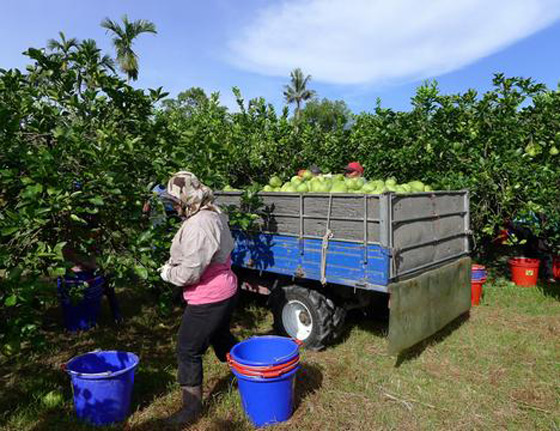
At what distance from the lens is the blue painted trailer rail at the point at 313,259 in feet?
14.1

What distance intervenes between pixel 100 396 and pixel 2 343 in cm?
93

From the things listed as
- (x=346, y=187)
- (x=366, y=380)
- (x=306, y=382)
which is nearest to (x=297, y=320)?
(x=306, y=382)

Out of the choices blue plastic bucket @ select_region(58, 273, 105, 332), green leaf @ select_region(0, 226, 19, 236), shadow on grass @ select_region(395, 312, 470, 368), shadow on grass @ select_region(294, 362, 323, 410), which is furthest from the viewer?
blue plastic bucket @ select_region(58, 273, 105, 332)

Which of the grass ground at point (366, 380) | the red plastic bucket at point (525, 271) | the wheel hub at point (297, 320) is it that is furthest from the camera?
the red plastic bucket at point (525, 271)

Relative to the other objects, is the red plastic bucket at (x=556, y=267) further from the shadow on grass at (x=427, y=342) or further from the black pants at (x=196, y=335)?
the black pants at (x=196, y=335)

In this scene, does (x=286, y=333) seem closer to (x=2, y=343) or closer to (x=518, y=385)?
(x=518, y=385)

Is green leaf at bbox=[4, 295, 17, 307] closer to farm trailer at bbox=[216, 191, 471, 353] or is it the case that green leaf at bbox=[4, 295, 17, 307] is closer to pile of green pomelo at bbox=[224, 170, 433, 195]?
farm trailer at bbox=[216, 191, 471, 353]

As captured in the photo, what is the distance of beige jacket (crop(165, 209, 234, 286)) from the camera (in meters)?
3.26

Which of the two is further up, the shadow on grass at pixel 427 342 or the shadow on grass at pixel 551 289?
the shadow on grass at pixel 551 289

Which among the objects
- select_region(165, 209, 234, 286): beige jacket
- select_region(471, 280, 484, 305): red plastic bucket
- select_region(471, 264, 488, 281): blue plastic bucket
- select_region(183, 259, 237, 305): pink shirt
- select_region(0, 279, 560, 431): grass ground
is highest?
select_region(165, 209, 234, 286): beige jacket

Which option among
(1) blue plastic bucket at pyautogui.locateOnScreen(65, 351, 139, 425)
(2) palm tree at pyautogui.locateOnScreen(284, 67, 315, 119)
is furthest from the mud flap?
(2) palm tree at pyautogui.locateOnScreen(284, 67, 315, 119)

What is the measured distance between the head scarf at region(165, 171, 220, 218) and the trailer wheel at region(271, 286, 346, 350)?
1997 mm

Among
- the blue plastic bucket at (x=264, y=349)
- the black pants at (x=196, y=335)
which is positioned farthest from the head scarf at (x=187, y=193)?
the blue plastic bucket at (x=264, y=349)

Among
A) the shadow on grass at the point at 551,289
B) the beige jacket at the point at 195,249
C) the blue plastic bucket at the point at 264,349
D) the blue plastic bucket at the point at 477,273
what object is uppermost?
the beige jacket at the point at 195,249
